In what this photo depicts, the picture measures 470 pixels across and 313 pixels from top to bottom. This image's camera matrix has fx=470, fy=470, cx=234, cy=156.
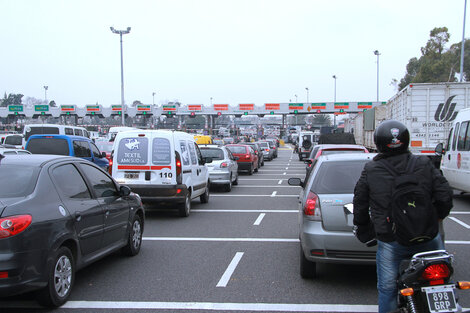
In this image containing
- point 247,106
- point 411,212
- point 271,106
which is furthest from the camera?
point 247,106

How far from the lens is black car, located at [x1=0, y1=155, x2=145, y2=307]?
174 inches

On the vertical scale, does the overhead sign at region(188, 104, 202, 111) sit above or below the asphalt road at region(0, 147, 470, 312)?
above

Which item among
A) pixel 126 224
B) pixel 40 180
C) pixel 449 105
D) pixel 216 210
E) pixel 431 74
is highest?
pixel 431 74

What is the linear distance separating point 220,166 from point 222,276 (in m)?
10.3

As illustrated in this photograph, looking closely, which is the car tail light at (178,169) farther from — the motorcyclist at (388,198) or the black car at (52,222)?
the motorcyclist at (388,198)

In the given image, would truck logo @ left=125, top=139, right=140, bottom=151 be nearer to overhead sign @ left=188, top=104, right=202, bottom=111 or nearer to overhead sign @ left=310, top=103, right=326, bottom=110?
overhead sign @ left=310, top=103, right=326, bottom=110

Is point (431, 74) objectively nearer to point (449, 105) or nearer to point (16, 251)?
point (449, 105)

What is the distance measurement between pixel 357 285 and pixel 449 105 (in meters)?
12.3

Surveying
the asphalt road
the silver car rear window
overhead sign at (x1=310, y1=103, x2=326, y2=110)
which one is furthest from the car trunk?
overhead sign at (x1=310, y1=103, x2=326, y2=110)

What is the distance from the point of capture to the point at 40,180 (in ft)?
16.7

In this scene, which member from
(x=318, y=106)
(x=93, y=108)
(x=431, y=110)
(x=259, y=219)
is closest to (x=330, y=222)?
(x=259, y=219)

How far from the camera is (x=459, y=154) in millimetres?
12492

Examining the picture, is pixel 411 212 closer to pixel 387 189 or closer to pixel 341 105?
pixel 387 189

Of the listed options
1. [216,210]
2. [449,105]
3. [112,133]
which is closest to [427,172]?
[216,210]
